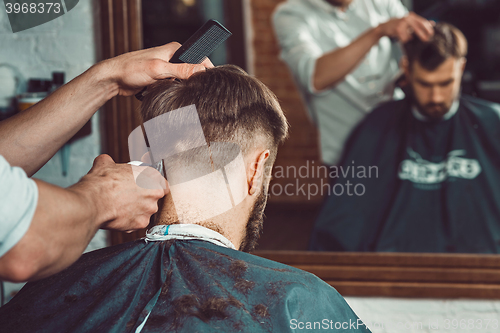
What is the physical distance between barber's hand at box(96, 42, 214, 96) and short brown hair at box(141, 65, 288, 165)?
0.11 ft

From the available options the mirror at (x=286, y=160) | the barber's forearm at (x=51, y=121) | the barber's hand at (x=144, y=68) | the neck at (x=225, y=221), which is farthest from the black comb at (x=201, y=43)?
the mirror at (x=286, y=160)

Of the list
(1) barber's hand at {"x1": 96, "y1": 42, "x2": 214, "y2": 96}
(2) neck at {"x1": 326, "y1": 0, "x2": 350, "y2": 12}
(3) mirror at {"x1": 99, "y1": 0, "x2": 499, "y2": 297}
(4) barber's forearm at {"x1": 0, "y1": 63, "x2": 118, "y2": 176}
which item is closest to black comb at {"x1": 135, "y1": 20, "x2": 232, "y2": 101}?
(1) barber's hand at {"x1": 96, "y1": 42, "x2": 214, "y2": 96}

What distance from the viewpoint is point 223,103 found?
1.04 m

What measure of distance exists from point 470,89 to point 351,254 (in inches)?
35.9

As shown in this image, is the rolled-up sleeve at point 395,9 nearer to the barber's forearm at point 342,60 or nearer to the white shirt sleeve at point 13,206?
the barber's forearm at point 342,60

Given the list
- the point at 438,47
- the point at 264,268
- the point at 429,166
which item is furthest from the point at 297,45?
the point at 264,268

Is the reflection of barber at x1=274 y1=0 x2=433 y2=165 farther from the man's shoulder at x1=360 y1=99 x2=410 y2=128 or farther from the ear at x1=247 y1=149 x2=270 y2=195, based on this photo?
the ear at x1=247 y1=149 x2=270 y2=195

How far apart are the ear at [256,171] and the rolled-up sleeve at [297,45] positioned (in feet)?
3.04

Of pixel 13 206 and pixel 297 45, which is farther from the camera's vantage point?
pixel 297 45

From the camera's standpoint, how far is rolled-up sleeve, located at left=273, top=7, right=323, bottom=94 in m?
1.88

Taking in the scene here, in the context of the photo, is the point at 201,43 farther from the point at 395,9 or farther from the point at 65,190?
the point at 395,9

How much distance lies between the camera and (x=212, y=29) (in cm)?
98

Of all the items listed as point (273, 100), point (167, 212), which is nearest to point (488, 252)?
point (273, 100)

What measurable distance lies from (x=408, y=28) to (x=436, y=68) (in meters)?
0.21
